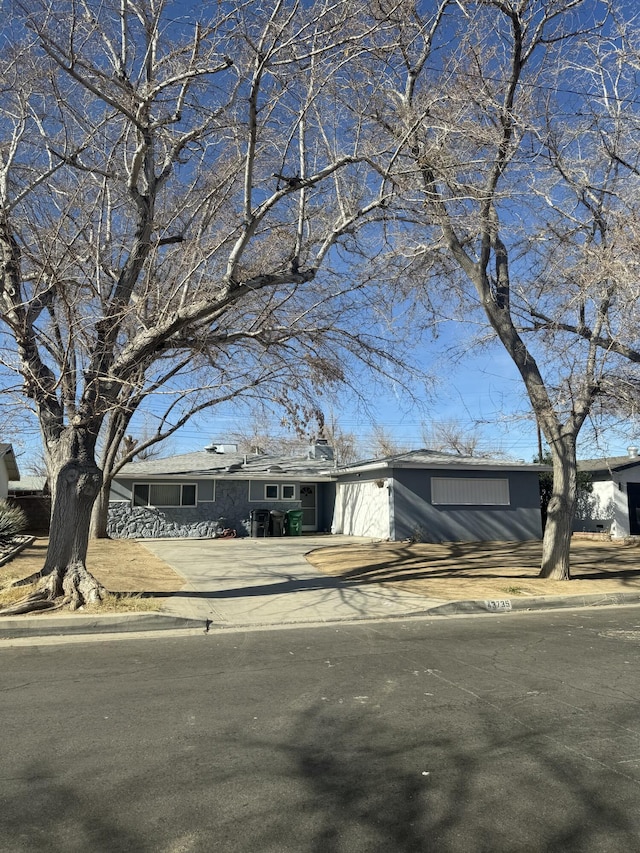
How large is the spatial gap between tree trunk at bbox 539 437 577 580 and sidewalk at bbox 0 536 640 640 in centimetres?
91

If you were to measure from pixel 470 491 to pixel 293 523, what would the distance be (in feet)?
23.9

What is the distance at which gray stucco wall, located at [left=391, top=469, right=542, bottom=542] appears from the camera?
2269 cm

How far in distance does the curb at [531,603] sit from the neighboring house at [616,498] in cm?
1504

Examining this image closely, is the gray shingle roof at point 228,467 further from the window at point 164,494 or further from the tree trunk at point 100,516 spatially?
the tree trunk at point 100,516

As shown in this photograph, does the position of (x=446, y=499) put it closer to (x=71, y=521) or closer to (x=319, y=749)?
(x=71, y=521)

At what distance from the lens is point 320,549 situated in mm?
19938

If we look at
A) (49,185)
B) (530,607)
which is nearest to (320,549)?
(530,607)

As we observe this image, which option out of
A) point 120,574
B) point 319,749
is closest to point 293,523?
point 120,574

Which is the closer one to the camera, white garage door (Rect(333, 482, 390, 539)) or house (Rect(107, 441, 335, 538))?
white garage door (Rect(333, 482, 390, 539))

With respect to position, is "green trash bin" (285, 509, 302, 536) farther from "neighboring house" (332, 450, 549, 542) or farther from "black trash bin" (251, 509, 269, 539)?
"neighboring house" (332, 450, 549, 542)

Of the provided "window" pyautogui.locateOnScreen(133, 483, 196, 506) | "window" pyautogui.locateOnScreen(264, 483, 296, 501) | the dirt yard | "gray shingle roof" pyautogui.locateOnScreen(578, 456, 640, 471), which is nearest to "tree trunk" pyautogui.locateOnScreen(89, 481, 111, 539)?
the dirt yard

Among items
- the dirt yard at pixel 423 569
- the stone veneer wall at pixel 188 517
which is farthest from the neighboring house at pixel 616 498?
the stone veneer wall at pixel 188 517

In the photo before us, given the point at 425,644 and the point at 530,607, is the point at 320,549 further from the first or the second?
the point at 425,644

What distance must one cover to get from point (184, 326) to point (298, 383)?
353 centimetres
